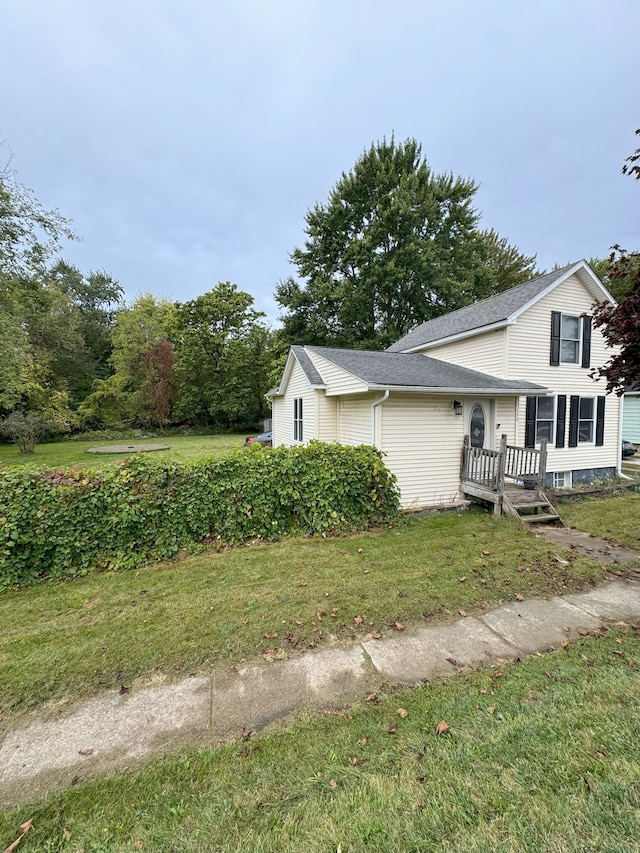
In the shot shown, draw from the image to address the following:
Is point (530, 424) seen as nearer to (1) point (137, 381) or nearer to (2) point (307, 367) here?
(2) point (307, 367)

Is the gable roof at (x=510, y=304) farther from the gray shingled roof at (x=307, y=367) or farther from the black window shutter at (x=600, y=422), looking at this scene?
the gray shingled roof at (x=307, y=367)

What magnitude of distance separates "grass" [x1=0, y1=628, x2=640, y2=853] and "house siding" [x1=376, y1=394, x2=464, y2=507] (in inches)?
214

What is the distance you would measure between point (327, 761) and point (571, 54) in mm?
16692

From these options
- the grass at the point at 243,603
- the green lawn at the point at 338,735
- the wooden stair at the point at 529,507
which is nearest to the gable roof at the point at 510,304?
the wooden stair at the point at 529,507

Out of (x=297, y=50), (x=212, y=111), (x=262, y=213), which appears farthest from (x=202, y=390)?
(x=297, y=50)

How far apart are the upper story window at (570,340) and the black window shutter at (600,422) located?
1341 millimetres

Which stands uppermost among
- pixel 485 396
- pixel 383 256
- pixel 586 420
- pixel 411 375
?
pixel 383 256

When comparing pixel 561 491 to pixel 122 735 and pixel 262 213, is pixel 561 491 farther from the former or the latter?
pixel 262 213

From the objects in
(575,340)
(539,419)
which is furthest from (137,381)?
(575,340)

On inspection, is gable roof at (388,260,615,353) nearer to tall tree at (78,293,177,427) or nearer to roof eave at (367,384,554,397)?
roof eave at (367,384,554,397)

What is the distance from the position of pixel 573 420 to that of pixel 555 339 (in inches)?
96.9

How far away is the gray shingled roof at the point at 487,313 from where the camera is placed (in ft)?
31.9

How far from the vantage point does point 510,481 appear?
892cm

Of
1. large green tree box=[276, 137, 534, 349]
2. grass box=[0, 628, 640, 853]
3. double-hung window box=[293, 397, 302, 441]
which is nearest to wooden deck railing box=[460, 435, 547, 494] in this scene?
grass box=[0, 628, 640, 853]
